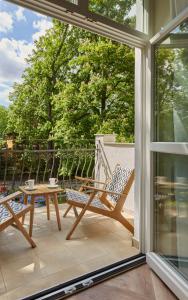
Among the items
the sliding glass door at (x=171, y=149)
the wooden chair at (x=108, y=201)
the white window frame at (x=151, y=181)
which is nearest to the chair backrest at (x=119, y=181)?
the wooden chair at (x=108, y=201)

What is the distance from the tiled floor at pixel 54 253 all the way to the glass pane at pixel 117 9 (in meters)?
2.16

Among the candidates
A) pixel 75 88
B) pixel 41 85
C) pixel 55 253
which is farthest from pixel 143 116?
pixel 41 85

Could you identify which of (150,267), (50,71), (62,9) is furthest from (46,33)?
(150,267)

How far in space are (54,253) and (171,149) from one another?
151cm

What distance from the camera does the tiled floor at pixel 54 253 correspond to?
6.45 feet

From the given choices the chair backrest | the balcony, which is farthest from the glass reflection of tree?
the balcony

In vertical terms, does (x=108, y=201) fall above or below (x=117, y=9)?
below

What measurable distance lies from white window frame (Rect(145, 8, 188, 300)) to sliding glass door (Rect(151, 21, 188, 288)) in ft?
0.04

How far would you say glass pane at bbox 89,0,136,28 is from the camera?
205 centimetres

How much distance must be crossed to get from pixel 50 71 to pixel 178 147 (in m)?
9.18

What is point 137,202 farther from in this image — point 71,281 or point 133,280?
point 71,281

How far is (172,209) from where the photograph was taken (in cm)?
204

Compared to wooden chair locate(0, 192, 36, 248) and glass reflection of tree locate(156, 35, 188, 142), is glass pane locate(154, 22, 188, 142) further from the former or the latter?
wooden chair locate(0, 192, 36, 248)

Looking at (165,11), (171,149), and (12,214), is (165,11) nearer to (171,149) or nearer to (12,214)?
(171,149)
